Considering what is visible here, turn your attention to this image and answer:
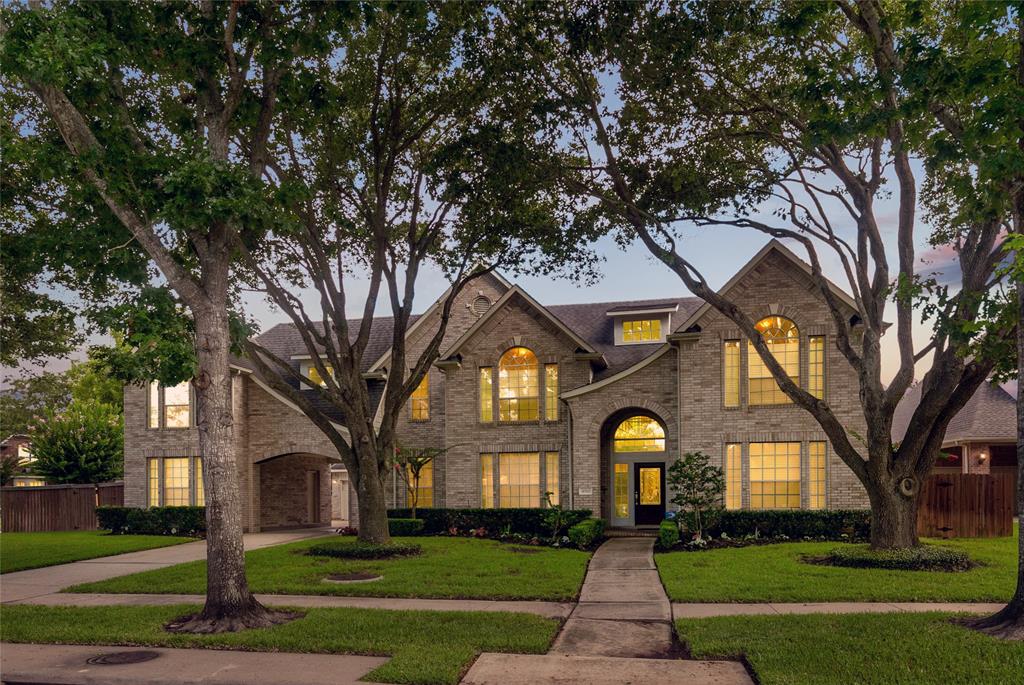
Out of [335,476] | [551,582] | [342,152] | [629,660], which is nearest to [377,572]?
[551,582]

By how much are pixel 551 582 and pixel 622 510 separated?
493 inches

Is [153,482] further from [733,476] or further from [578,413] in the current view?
[733,476]

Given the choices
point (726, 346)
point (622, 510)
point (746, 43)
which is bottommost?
point (622, 510)

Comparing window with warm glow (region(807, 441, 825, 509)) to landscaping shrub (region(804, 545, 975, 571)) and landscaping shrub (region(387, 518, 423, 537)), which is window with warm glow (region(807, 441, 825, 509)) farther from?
landscaping shrub (region(387, 518, 423, 537))

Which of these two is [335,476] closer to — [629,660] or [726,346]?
[726,346]

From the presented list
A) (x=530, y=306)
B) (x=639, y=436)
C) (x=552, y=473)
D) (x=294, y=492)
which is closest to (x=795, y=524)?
(x=639, y=436)

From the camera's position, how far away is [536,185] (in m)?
18.3

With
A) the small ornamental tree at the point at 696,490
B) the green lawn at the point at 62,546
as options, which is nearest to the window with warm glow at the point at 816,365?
the small ornamental tree at the point at 696,490

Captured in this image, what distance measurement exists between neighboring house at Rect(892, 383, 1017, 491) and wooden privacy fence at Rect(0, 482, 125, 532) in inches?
1323

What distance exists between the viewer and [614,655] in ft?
31.9

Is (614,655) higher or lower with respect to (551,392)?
lower

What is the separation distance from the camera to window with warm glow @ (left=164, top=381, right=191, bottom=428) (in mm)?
29156

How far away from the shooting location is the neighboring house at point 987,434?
1200 inches

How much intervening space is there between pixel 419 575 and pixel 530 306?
12.5 m
